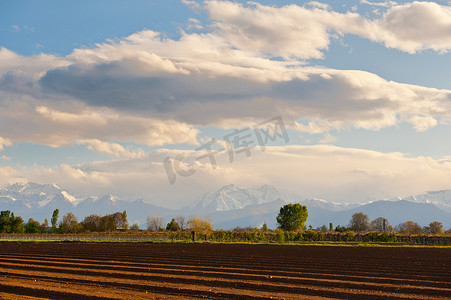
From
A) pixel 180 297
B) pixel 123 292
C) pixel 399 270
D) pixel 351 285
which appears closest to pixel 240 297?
pixel 180 297

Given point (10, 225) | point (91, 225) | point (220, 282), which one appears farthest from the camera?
point (91, 225)

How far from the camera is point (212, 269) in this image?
36844mm

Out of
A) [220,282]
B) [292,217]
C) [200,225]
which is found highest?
[292,217]

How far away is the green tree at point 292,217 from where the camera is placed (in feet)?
546

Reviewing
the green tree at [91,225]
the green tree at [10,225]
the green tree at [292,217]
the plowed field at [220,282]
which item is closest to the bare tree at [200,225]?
the green tree at [292,217]

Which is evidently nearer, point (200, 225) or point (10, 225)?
point (200, 225)

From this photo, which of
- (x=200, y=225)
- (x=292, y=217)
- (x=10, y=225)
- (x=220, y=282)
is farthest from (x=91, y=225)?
(x=220, y=282)

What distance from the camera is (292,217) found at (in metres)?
167

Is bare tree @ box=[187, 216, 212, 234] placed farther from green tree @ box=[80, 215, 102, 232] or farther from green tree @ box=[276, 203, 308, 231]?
green tree @ box=[80, 215, 102, 232]

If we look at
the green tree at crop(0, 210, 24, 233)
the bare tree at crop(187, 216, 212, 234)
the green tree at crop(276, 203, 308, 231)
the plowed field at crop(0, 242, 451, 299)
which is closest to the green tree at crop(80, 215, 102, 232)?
the green tree at crop(0, 210, 24, 233)

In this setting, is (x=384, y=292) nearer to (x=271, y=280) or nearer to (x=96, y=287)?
(x=271, y=280)

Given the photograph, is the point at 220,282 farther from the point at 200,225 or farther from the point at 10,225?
the point at 10,225

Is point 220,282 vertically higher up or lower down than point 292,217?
lower down

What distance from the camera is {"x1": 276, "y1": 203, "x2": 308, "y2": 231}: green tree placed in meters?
166
